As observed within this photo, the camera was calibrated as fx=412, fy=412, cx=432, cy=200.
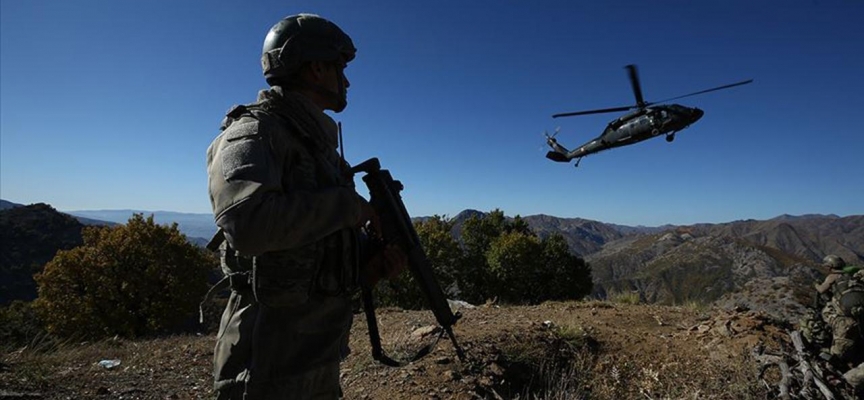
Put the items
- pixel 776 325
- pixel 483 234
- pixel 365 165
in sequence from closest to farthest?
pixel 365 165
pixel 776 325
pixel 483 234

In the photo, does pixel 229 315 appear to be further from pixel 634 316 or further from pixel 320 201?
pixel 634 316

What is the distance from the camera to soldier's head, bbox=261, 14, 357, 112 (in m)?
1.95

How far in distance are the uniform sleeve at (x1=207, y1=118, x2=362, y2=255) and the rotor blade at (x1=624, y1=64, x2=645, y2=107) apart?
16.7 m

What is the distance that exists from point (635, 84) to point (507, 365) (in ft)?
45.6

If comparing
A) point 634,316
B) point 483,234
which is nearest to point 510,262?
point 483,234

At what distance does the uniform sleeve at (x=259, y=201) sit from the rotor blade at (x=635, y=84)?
16.7m

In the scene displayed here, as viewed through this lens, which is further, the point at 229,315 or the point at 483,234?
the point at 483,234

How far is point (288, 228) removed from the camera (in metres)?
1.52

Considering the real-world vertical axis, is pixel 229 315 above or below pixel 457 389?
above

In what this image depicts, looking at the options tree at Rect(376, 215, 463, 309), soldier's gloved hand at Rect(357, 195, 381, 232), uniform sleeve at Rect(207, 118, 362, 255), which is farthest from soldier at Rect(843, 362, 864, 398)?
tree at Rect(376, 215, 463, 309)

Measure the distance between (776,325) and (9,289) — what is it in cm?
6042

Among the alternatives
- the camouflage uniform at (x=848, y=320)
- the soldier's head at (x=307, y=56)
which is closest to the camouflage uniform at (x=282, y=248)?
the soldier's head at (x=307, y=56)

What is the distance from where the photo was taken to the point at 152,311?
18.7 meters

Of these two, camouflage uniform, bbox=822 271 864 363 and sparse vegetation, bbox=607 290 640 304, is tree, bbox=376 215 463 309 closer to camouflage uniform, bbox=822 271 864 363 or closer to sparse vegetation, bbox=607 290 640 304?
sparse vegetation, bbox=607 290 640 304
